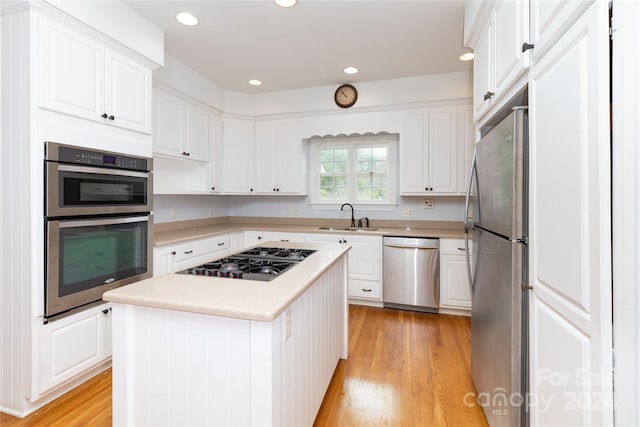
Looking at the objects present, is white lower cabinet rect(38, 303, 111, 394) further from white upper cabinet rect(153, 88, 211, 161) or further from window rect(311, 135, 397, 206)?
window rect(311, 135, 397, 206)

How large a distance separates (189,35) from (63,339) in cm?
251

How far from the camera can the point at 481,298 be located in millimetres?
1750

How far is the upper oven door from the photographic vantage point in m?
1.74

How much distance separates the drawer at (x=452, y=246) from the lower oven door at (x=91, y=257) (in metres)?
2.80

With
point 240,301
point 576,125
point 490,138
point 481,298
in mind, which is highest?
point 490,138

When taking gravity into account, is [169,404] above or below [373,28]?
below

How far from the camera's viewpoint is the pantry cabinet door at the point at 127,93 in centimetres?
208

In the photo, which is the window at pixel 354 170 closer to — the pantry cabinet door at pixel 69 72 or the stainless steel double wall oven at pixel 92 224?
the stainless steel double wall oven at pixel 92 224

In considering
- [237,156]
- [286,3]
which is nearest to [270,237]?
[237,156]

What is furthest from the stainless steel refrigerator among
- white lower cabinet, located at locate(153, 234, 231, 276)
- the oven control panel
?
the oven control panel

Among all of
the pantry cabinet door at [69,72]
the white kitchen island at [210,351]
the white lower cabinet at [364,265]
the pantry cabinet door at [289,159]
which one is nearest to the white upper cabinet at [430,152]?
the white lower cabinet at [364,265]

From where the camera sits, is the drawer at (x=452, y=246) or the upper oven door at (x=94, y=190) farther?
the drawer at (x=452, y=246)

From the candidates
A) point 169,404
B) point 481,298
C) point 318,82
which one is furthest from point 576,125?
point 318,82

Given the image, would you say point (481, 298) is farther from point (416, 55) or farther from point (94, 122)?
point (94, 122)
